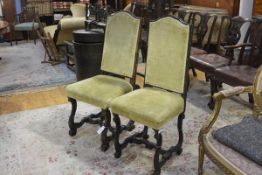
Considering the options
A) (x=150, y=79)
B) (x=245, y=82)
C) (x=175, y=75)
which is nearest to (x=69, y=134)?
(x=150, y=79)

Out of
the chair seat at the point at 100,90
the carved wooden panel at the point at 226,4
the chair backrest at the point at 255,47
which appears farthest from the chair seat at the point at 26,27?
the chair backrest at the point at 255,47

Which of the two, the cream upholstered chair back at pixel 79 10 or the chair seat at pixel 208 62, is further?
the cream upholstered chair back at pixel 79 10

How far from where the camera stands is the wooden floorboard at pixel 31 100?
3531 millimetres

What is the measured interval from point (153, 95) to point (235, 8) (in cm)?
437

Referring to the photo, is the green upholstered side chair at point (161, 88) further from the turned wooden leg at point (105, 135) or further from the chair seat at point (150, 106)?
the turned wooden leg at point (105, 135)

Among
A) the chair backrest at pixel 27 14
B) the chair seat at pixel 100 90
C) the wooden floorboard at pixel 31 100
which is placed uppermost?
the chair backrest at pixel 27 14

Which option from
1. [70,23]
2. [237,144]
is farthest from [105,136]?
[70,23]

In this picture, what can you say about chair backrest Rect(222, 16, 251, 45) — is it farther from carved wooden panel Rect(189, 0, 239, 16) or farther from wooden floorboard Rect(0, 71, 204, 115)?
A: carved wooden panel Rect(189, 0, 239, 16)

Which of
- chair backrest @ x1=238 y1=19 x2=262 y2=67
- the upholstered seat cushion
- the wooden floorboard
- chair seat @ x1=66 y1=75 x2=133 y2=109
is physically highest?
chair backrest @ x1=238 y1=19 x2=262 y2=67

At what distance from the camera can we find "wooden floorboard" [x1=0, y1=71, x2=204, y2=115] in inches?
139

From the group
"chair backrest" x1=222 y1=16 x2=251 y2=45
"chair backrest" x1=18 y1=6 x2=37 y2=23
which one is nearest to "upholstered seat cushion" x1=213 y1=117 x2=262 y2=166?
"chair backrest" x1=222 y1=16 x2=251 y2=45

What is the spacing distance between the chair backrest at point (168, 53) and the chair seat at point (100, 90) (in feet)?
0.89

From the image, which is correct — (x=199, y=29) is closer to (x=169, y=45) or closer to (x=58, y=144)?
(x=169, y=45)

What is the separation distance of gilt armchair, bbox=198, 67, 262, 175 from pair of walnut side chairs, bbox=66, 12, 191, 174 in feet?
1.24
